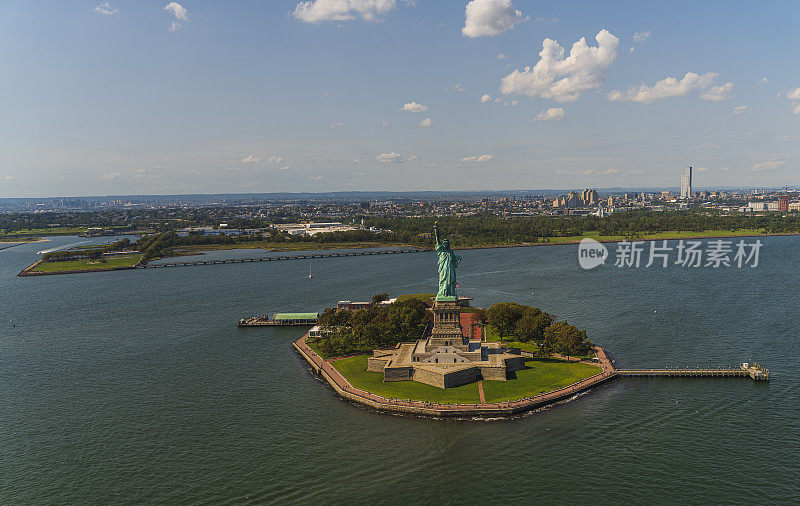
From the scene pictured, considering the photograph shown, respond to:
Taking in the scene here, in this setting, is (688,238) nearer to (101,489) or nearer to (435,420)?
(435,420)

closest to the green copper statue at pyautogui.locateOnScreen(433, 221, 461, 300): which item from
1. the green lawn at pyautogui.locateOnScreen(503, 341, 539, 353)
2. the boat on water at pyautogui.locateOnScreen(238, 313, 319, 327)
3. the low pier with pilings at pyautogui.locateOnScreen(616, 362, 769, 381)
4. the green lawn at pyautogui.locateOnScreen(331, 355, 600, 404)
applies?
the green lawn at pyautogui.locateOnScreen(331, 355, 600, 404)

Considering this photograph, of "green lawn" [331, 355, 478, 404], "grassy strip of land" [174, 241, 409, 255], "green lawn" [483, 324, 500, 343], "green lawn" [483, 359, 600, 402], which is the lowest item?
"green lawn" [331, 355, 478, 404]

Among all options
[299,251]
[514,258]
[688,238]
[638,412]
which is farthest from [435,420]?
[688,238]

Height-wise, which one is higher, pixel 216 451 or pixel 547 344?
pixel 547 344

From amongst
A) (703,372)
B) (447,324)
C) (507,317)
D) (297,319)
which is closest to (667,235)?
(507,317)

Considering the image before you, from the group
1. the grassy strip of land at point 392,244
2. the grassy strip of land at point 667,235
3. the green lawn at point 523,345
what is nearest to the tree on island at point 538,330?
the green lawn at point 523,345

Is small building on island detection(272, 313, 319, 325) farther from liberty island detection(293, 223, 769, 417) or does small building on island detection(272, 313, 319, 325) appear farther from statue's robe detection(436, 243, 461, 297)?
statue's robe detection(436, 243, 461, 297)
